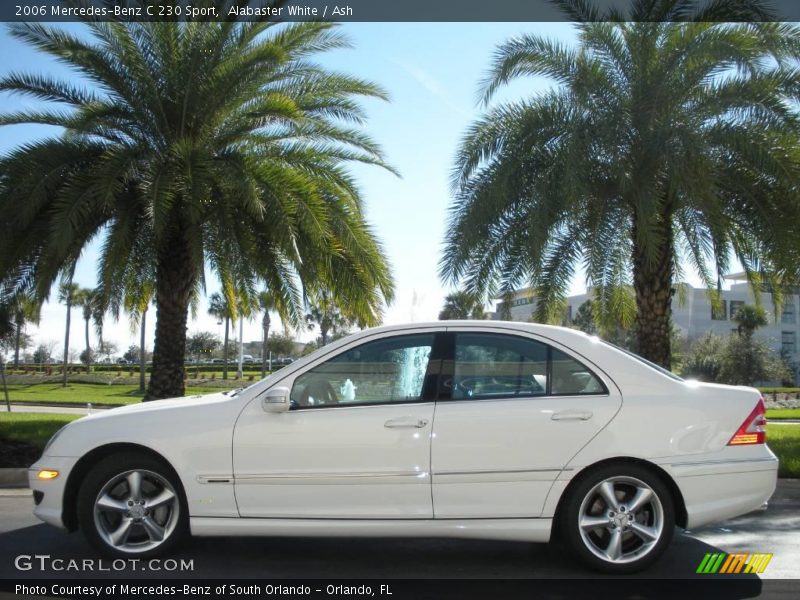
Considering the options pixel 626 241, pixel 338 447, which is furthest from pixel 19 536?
pixel 626 241

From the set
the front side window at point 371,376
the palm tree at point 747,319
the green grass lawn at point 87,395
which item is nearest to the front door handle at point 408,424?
the front side window at point 371,376

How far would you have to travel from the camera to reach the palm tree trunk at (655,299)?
1248 centimetres

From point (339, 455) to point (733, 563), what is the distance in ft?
9.13

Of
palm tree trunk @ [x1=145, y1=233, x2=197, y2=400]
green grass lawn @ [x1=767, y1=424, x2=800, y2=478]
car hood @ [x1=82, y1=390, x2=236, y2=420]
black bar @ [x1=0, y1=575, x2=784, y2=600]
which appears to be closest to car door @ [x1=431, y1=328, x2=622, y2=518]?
black bar @ [x1=0, y1=575, x2=784, y2=600]

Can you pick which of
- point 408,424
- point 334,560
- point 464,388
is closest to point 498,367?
point 464,388

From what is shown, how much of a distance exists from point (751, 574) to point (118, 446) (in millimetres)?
4202

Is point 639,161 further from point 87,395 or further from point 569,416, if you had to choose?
point 87,395

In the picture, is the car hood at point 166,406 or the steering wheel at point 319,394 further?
the car hood at point 166,406

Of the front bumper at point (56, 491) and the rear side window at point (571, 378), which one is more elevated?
the rear side window at point (571, 378)

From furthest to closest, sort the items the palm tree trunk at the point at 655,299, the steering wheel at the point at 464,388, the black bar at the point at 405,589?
the palm tree trunk at the point at 655,299 < the steering wheel at the point at 464,388 < the black bar at the point at 405,589

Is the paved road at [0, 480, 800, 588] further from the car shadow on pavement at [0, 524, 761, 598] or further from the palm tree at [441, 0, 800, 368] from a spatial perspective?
the palm tree at [441, 0, 800, 368]

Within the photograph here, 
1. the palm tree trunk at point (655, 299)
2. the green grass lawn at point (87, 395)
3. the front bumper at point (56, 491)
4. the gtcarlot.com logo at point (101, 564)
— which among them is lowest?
the green grass lawn at point (87, 395)

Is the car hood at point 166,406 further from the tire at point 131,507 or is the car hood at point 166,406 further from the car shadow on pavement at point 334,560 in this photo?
the car shadow on pavement at point 334,560

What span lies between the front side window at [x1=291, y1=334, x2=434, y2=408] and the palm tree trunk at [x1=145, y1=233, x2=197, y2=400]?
27.9ft
